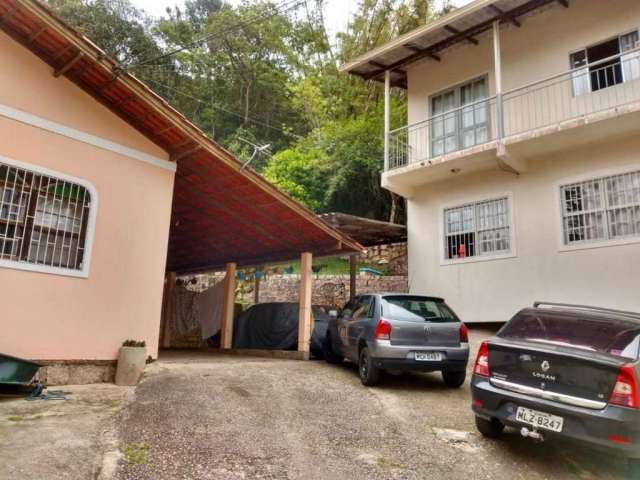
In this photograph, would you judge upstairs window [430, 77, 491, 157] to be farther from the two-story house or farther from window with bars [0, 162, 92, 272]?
window with bars [0, 162, 92, 272]

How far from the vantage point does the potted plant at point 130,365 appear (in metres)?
6.67

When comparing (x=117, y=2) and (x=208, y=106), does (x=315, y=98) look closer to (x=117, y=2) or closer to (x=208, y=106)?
(x=208, y=106)

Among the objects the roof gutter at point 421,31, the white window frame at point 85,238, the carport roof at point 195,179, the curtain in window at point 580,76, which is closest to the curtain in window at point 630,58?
the curtain in window at point 580,76

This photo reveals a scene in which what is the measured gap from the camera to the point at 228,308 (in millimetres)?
12586

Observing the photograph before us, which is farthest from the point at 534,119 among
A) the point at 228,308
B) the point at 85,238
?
the point at 85,238

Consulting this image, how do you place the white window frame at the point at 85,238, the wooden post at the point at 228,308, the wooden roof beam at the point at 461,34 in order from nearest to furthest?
the white window frame at the point at 85,238 → the wooden roof beam at the point at 461,34 → the wooden post at the point at 228,308

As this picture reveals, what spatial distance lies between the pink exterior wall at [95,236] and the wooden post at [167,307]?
802 centimetres

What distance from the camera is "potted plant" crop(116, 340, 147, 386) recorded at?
667cm

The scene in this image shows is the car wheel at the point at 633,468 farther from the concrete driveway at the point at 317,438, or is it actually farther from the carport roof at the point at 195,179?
the carport roof at the point at 195,179

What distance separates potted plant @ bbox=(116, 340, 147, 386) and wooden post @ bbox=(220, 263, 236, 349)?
225 inches

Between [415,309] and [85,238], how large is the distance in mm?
5112

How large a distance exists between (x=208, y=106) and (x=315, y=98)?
8392 millimetres

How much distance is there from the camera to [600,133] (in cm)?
973

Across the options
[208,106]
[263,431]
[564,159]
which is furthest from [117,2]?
[263,431]
